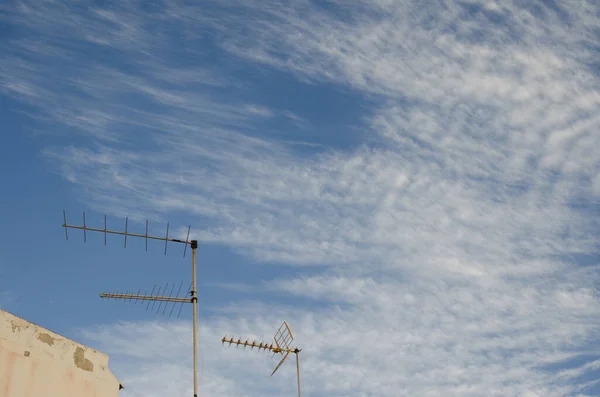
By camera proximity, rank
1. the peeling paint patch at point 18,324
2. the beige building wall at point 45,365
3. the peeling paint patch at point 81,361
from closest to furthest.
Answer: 1. the beige building wall at point 45,365
2. the peeling paint patch at point 18,324
3. the peeling paint patch at point 81,361

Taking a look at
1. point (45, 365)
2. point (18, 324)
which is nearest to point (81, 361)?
point (45, 365)

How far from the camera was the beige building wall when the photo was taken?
1653cm

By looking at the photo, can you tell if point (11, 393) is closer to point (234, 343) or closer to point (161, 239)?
point (161, 239)

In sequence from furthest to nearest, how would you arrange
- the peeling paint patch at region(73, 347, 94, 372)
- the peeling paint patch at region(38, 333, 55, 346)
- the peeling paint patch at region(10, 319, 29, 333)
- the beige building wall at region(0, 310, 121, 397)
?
the peeling paint patch at region(73, 347, 94, 372) < the peeling paint patch at region(38, 333, 55, 346) < the peeling paint patch at region(10, 319, 29, 333) < the beige building wall at region(0, 310, 121, 397)

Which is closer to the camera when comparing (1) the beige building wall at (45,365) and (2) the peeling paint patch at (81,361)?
(1) the beige building wall at (45,365)

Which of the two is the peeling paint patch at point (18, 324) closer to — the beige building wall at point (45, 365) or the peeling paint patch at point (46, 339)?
the beige building wall at point (45, 365)

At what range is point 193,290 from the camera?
2200cm

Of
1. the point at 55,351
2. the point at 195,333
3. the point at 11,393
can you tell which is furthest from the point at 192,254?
the point at 11,393

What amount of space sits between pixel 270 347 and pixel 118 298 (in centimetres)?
750

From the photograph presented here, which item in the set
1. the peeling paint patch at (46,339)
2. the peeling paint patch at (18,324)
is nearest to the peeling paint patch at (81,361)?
the peeling paint patch at (46,339)

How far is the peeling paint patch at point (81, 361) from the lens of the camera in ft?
59.7

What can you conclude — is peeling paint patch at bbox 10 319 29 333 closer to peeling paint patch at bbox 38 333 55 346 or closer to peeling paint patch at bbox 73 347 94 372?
peeling paint patch at bbox 38 333 55 346

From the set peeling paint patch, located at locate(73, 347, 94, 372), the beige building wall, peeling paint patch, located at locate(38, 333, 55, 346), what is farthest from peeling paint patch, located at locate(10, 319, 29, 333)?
peeling paint patch, located at locate(73, 347, 94, 372)

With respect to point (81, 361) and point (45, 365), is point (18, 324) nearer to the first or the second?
point (45, 365)
